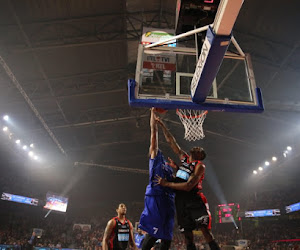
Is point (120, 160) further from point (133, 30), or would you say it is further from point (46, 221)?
point (133, 30)

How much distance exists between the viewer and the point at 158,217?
10.4 ft

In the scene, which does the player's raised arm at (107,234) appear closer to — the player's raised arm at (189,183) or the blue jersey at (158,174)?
the blue jersey at (158,174)

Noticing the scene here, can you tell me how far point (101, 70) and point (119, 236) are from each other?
324 inches

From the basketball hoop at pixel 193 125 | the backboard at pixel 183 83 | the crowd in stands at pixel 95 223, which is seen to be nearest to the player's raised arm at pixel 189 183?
the backboard at pixel 183 83

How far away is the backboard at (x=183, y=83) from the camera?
147 inches

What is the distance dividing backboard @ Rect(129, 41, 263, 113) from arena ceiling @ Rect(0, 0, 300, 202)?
5.05m

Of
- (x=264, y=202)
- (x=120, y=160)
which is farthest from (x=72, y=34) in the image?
(x=264, y=202)

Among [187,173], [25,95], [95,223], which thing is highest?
[25,95]

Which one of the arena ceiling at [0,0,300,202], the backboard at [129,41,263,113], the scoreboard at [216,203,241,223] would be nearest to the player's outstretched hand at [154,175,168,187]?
the backboard at [129,41,263,113]

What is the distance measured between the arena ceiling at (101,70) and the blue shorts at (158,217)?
7037mm

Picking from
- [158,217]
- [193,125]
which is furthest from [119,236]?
[193,125]

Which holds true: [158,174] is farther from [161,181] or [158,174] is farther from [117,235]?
[117,235]

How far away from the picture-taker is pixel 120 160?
793 inches

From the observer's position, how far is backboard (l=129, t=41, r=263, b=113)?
374 cm
